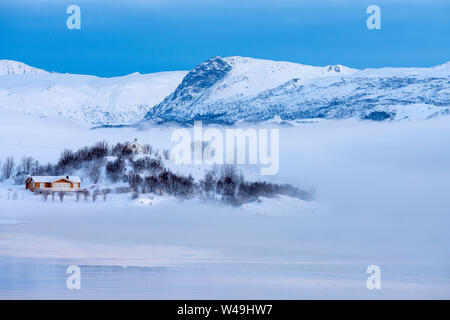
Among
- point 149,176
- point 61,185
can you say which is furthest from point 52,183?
point 149,176

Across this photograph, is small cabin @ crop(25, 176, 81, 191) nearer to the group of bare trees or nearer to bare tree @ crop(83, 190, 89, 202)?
bare tree @ crop(83, 190, 89, 202)

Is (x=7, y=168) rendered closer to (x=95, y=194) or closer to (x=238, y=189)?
(x=95, y=194)

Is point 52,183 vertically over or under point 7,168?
under

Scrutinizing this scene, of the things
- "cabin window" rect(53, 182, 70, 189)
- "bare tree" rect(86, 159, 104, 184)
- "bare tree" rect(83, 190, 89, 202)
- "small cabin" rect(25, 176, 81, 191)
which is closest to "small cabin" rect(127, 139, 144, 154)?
"bare tree" rect(86, 159, 104, 184)

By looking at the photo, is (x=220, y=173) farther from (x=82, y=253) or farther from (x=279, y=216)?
(x=82, y=253)

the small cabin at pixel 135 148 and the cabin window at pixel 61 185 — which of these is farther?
the small cabin at pixel 135 148

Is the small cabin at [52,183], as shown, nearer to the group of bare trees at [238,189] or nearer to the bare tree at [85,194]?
the bare tree at [85,194]

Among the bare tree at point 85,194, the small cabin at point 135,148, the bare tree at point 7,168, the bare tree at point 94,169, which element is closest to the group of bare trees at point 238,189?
the small cabin at point 135,148

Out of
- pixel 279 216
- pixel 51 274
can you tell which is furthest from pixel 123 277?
pixel 279 216
